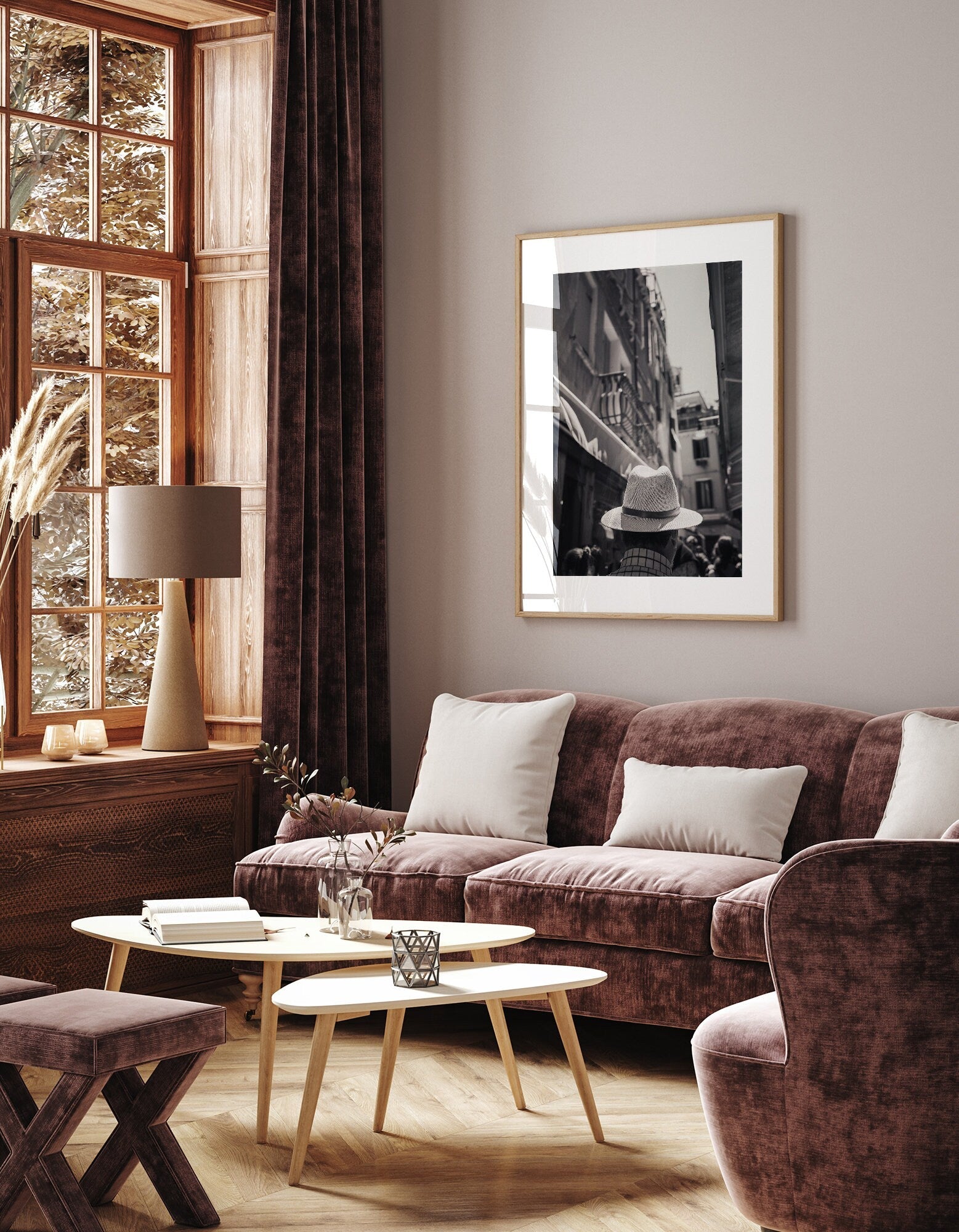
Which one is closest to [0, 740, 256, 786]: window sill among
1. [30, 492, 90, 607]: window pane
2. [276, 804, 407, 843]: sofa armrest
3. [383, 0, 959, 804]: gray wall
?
[276, 804, 407, 843]: sofa armrest

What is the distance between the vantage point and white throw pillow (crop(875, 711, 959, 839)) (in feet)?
13.4

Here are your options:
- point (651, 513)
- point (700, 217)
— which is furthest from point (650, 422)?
point (700, 217)

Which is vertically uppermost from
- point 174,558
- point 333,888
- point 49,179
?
point 49,179

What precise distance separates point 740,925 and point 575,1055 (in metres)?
0.59

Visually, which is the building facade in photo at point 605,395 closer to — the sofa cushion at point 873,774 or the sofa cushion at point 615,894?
the sofa cushion at point 873,774

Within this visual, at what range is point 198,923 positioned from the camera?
3555 millimetres

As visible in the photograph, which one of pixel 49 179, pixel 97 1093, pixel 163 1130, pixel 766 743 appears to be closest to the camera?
pixel 97 1093

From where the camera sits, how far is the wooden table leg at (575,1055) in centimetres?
358

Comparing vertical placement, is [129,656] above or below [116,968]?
above

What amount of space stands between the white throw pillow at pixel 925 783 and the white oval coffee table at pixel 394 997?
1.03 m

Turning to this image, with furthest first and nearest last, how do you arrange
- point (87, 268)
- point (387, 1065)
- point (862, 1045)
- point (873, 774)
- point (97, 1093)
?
point (87, 268) → point (873, 774) → point (387, 1065) → point (97, 1093) → point (862, 1045)

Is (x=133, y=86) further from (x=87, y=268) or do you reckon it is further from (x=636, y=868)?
(x=636, y=868)

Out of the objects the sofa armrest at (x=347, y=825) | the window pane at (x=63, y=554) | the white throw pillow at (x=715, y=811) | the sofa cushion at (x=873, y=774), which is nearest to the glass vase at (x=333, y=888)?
the sofa armrest at (x=347, y=825)

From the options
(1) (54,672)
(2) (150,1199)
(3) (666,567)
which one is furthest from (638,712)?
(2) (150,1199)
